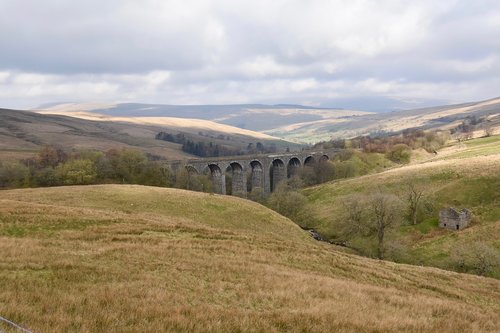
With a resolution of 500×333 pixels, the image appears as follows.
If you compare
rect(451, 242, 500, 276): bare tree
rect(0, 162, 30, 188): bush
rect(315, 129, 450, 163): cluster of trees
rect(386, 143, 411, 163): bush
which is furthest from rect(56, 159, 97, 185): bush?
rect(315, 129, 450, 163): cluster of trees

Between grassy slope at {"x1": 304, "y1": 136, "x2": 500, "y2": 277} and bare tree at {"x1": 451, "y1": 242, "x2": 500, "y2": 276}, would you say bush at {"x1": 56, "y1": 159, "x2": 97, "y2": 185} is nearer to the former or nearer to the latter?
grassy slope at {"x1": 304, "y1": 136, "x2": 500, "y2": 277}

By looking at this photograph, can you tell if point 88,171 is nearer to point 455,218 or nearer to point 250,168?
point 250,168

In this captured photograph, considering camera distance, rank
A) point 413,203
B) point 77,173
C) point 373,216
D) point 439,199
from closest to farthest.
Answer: point 373,216
point 413,203
point 439,199
point 77,173

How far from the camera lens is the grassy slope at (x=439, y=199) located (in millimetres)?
54125

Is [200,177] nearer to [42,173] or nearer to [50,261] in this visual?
[42,173]

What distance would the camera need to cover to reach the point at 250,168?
139m

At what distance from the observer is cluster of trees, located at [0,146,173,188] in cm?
8188

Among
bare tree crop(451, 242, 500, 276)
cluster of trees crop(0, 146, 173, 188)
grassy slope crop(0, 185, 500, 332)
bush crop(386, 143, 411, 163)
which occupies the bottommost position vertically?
bare tree crop(451, 242, 500, 276)

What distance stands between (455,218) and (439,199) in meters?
12.8

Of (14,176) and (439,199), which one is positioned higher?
(14,176)

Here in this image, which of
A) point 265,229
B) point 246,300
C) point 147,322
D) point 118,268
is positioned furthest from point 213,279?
point 265,229

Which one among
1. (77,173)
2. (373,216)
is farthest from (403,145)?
(77,173)

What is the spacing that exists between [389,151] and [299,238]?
370 ft

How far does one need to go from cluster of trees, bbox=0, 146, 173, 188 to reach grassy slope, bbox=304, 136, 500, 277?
126 ft
